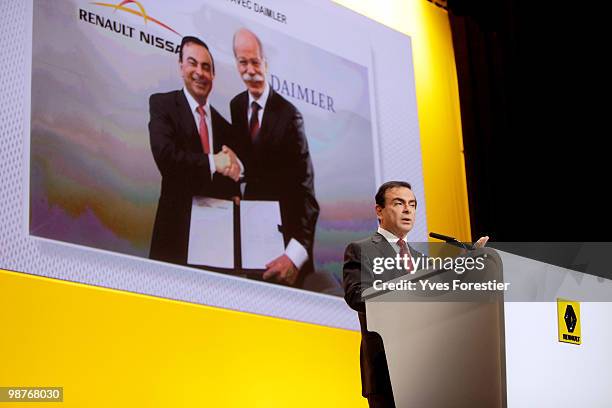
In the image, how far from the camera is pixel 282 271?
3811 mm

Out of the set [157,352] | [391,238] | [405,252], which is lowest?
[157,352]

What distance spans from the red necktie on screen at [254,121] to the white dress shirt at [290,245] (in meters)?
0.01

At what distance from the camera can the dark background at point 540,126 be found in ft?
17.4

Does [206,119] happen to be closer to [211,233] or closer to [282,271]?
[211,233]

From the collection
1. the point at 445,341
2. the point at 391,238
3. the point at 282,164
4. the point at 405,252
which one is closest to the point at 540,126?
the point at 282,164

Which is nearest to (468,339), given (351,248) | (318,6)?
(351,248)

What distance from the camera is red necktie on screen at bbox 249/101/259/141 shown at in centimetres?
395

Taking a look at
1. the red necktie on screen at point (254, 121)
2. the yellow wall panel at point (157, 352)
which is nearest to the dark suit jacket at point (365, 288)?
the yellow wall panel at point (157, 352)

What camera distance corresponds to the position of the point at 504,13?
18.5ft

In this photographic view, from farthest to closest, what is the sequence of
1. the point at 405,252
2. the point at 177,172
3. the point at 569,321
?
the point at 177,172 → the point at 405,252 → the point at 569,321

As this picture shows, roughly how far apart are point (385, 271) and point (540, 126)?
3950 mm

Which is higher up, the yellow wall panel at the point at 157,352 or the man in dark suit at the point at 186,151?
the man in dark suit at the point at 186,151

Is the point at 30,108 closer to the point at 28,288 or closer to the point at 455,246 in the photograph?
the point at 28,288

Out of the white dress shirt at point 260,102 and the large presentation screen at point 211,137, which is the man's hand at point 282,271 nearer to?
the large presentation screen at point 211,137
